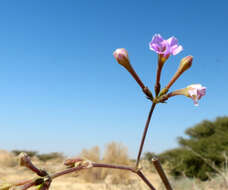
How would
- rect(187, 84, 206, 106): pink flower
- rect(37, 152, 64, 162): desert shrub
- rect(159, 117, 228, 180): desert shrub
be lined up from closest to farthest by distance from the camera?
rect(187, 84, 206, 106): pink flower
rect(159, 117, 228, 180): desert shrub
rect(37, 152, 64, 162): desert shrub

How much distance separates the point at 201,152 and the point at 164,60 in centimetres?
1225

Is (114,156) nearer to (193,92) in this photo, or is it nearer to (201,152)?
(201,152)

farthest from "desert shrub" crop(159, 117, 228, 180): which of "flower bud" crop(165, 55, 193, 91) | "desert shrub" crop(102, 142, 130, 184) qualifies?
"flower bud" crop(165, 55, 193, 91)

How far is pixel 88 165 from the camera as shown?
1.06m

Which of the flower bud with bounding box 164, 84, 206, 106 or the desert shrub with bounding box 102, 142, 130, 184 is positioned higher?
the flower bud with bounding box 164, 84, 206, 106

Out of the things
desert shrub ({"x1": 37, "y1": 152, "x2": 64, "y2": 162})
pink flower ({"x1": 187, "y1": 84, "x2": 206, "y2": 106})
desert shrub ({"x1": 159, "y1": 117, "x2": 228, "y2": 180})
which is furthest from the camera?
desert shrub ({"x1": 37, "y1": 152, "x2": 64, "y2": 162})

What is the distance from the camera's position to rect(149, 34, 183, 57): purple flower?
1182 millimetres

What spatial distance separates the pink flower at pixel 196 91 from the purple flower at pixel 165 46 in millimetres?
155

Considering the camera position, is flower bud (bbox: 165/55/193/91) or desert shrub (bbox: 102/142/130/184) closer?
flower bud (bbox: 165/55/193/91)

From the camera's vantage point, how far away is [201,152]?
12.7 m

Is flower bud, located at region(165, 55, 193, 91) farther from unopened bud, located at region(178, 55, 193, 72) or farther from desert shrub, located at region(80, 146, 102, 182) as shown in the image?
desert shrub, located at region(80, 146, 102, 182)

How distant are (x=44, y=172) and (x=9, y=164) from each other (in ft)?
58.0

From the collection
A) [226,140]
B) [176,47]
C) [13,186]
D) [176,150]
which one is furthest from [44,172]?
[176,150]

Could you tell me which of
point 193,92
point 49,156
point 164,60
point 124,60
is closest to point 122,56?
point 124,60
